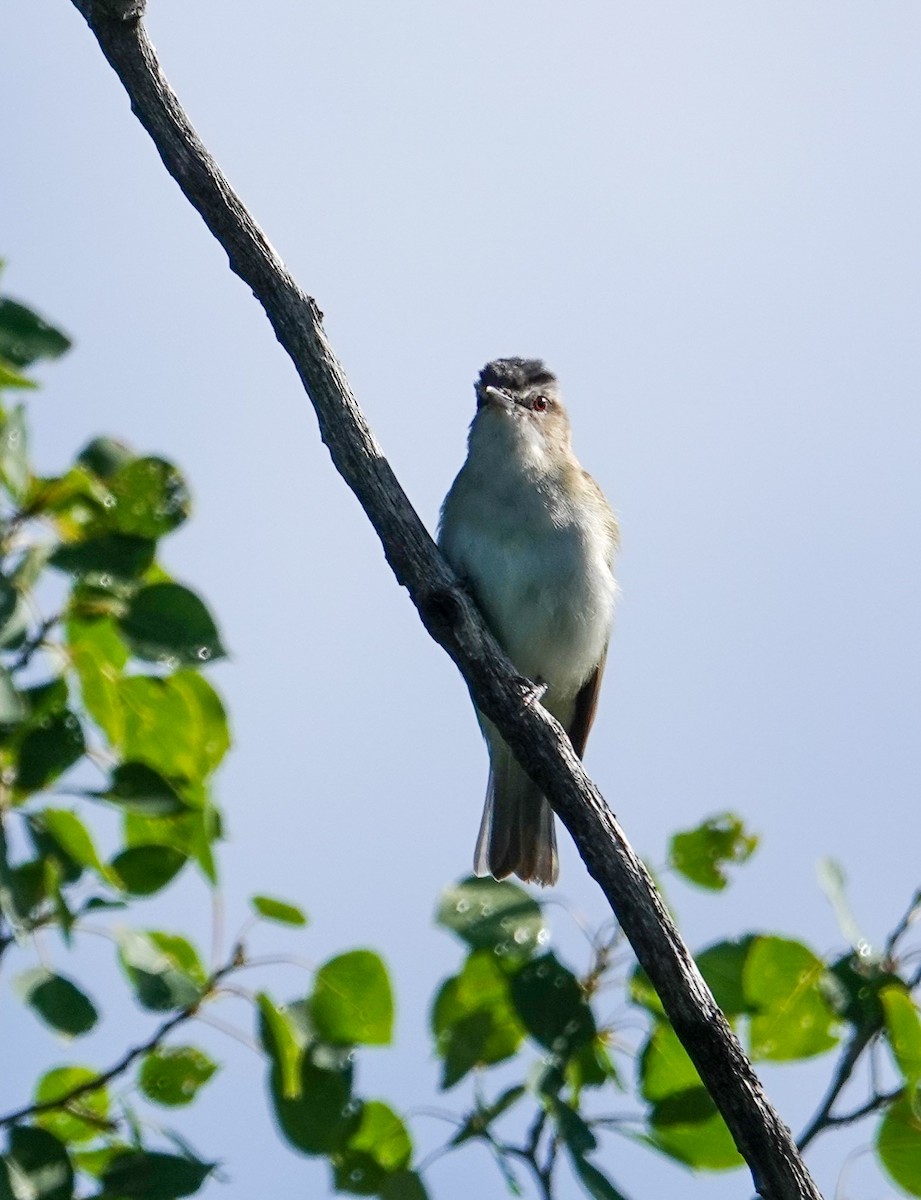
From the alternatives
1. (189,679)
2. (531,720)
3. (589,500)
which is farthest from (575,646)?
(189,679)

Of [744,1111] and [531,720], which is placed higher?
[531,720]

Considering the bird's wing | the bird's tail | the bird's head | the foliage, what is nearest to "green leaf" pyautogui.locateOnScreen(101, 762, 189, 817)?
the foliage

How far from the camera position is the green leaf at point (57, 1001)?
298 cm

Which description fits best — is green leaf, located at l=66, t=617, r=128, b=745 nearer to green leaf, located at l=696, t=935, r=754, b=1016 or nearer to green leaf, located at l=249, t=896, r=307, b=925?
green leaf, located at l=249, t=896, r=307, b=925

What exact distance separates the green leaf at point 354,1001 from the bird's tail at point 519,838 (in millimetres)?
3104

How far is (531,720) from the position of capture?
143 inches

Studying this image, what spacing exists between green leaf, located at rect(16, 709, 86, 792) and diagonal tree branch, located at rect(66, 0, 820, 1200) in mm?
990

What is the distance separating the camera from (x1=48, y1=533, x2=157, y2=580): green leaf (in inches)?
121

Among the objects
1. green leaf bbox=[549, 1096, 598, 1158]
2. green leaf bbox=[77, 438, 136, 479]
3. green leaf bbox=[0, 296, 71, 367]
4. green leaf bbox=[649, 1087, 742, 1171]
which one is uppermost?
green leaf bbox=[0, 296, 71, 367]

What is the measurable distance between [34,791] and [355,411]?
1221 millimetres

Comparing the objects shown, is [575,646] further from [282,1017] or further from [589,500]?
[282,1017]

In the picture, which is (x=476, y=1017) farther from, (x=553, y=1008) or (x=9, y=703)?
(x=9, y=703)

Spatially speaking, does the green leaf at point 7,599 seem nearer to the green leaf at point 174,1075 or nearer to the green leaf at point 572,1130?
the green leaf at point 174,1075

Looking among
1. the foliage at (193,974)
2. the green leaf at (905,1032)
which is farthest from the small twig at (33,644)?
the green leaf at (905,1032)
